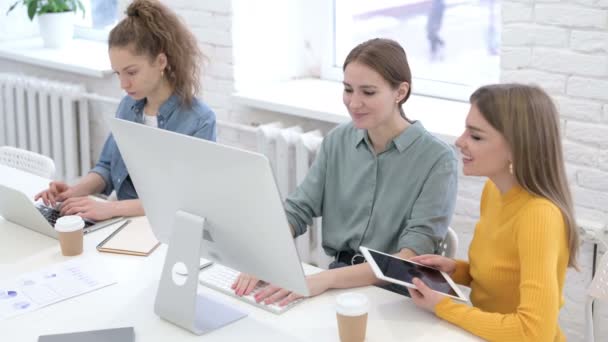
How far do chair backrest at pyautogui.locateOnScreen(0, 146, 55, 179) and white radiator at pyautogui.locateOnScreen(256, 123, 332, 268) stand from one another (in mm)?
760

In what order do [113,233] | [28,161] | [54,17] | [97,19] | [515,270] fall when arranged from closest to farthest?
[515,270] < [113,233] < [28,161] < [54,17] < [97,19]

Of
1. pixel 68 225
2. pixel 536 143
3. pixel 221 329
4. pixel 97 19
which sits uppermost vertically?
pixel 97 19

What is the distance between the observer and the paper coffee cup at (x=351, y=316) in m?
1.61

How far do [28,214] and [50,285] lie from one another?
1.19 ft

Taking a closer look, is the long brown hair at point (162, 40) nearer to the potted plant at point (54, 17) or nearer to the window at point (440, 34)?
the window at point (440, 34)

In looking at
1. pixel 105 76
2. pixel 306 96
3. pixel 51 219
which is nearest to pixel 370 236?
pixel 51 219

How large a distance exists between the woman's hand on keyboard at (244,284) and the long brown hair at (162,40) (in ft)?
2.83

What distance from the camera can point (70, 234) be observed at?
2.11 m

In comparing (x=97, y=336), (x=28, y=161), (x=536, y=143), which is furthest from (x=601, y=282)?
(x=28, y=161)

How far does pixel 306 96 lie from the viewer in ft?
10.6

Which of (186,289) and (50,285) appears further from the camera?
(50,285)

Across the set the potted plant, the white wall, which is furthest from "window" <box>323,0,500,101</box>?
the potted plant

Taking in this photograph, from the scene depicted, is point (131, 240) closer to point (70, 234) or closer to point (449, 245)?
point (70, 234)

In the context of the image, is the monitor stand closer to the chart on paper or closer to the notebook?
the chart on paper
